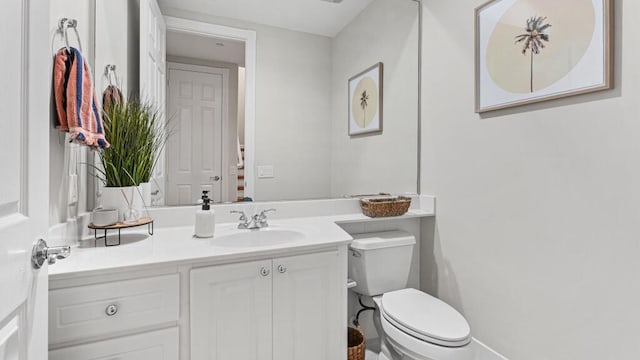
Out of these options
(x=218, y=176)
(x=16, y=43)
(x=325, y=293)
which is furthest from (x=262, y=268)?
(x=16, y=43)

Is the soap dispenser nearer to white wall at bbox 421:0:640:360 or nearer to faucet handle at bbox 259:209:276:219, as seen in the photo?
faucet handle at bbox 259:209:276:219

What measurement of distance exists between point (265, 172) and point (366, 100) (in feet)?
2.69

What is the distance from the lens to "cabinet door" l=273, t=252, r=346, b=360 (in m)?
1.29

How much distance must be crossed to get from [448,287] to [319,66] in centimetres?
152

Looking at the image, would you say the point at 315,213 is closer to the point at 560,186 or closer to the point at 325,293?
the point at 325,293

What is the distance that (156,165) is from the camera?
5.26 ft

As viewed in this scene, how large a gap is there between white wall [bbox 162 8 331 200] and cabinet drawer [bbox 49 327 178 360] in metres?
0.83

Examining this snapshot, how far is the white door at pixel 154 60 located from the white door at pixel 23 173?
2.69ft

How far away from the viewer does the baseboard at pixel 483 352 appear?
163cm

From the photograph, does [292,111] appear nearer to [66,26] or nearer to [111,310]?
[66,26]

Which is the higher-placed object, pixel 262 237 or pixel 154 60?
pixel 154 60

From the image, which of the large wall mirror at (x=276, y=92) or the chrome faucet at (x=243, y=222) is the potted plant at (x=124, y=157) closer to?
the large wall mirror at (x=276, y=92)

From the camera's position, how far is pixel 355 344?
1.73 meters

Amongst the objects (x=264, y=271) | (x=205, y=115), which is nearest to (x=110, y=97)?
(x=205, y=115)
